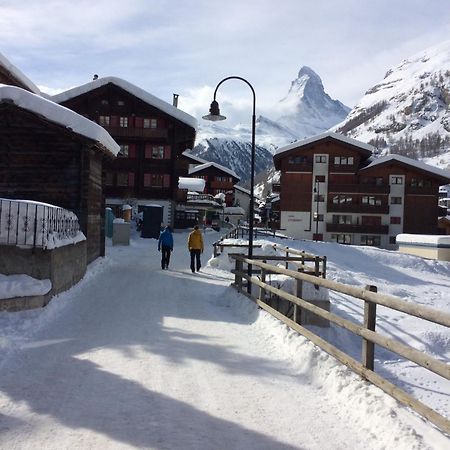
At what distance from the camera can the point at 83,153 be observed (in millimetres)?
15375

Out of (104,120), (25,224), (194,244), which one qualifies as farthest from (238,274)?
(104,120)

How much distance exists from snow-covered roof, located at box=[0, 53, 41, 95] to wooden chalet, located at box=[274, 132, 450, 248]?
3018 centimetres

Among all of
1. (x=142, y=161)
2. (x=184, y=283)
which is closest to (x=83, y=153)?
(x=184, y=283)

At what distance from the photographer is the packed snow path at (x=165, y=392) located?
416cm

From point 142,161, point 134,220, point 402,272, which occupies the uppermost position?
point 142,161

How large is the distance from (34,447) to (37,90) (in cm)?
3035

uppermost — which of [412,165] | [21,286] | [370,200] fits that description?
[412,165]

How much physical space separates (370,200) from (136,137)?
25370 millimetres

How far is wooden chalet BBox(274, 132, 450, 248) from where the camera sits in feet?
176

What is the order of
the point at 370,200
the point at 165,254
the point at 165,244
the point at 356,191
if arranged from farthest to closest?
the point at 370,200 < the point at 356,191 < the point at 165,254 < the point at 165,244

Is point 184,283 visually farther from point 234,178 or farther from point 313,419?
point 234,178

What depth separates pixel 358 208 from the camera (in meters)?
54.2

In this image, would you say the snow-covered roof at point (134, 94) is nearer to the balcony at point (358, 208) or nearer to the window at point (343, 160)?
the window at point (343, 160)

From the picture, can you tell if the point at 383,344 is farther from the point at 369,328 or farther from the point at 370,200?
the point at 370,200
